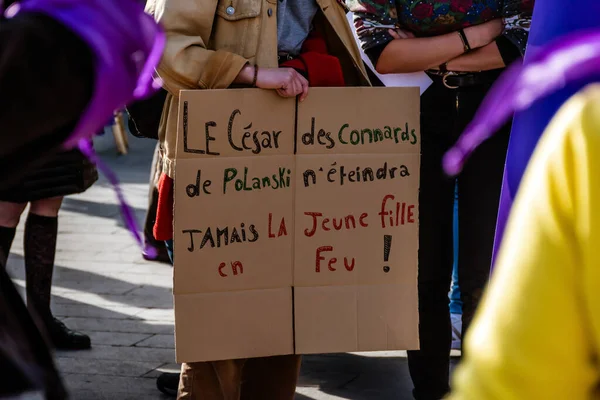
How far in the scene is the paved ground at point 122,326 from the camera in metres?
3.82

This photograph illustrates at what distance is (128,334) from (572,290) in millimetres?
3623

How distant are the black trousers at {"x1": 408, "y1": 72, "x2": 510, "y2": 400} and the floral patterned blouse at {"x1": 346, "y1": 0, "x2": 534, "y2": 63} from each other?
0.15 metres

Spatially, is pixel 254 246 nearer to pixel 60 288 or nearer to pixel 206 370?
pixel 206 370

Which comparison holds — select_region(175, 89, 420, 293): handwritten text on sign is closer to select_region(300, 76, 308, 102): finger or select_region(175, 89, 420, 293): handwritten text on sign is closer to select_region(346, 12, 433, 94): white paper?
select_region(300, 76, 308, 102): finger

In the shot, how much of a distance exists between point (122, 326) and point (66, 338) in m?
0.39

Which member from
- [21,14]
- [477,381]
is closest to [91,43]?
[21,14]

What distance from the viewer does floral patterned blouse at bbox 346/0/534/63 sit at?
317 cm

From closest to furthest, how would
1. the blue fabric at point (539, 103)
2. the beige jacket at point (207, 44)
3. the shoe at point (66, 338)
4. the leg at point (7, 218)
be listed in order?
the blue fabric at point (539, 103) → the beige jacket at point (207, 44) → the leg at point (7, 218) → the shoe at point (66, 338)

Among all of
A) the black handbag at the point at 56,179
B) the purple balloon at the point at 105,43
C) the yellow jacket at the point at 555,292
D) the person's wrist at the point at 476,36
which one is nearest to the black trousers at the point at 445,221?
the person's wrist at the point at 476,36

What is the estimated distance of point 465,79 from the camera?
3254 millimetres

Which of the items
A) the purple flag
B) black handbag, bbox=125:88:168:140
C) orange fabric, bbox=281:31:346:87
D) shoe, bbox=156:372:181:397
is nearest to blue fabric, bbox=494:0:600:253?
the purple flag

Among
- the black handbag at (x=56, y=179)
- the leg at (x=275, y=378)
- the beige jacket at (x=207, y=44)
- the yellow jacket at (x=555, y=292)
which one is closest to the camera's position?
the yellow jacket at (x=555, y=292)

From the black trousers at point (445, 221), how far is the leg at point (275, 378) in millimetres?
513

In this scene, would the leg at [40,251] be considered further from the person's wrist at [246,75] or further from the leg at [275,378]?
the person's wrist at [246,75]
